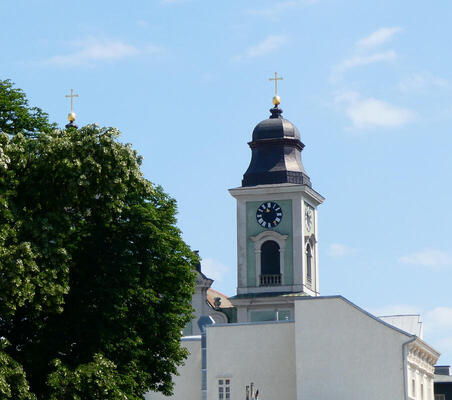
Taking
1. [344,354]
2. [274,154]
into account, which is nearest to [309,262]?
[274,154]

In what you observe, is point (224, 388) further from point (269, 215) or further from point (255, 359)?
point (269, 215)

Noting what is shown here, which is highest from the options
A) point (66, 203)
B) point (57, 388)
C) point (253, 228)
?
point (253, 228)

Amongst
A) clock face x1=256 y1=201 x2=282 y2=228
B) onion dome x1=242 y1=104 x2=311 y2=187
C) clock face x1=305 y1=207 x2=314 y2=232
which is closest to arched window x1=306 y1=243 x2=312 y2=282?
clock face x1=305 y1=207 x2=314 y2=232

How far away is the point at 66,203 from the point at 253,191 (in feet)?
161

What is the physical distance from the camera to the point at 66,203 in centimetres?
4069

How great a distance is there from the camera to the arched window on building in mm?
88312

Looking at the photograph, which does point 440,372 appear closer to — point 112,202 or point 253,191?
point 253,191

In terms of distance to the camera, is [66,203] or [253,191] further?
[253,191]

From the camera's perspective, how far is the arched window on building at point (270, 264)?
3477 inches

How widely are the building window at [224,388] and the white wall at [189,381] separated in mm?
1811

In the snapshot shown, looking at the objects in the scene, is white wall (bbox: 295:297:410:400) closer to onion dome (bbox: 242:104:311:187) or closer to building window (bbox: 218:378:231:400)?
building window (bbox: 218:378:231:400)

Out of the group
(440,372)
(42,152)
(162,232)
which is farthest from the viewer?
(440,372)

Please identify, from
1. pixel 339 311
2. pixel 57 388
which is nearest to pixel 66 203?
pixel 57 388

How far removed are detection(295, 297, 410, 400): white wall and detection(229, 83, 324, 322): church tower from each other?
2501 cm
